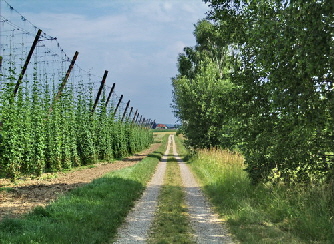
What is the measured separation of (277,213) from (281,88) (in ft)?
12.5

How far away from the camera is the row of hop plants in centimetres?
1547

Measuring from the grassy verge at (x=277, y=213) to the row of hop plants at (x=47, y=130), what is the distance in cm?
878

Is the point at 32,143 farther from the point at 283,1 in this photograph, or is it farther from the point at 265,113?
the point at 283,1

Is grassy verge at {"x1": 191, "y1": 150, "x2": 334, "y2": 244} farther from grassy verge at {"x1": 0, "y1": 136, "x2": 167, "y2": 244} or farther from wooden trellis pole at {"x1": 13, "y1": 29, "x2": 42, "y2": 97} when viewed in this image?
wooden trellis pole at {"x1": 13, "y1": 29, "x2": 42, "y2": 97}

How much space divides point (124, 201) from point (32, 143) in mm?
7461

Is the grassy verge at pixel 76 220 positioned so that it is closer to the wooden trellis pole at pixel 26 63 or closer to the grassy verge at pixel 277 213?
the grassy verge at pixel 277 213

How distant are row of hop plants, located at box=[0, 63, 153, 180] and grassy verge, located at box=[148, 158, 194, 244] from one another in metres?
6.55

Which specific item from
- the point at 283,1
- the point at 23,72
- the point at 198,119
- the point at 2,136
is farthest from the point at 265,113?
the point at 198,119

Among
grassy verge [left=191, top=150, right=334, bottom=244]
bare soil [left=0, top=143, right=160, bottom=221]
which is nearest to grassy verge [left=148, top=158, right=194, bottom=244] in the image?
grassy verge [left=191, top=150, right=334, bottom=244]

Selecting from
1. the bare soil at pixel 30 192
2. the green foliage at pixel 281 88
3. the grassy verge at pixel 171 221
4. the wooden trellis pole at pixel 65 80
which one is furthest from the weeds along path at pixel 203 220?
the wooden trellis pole at pixel 65 80

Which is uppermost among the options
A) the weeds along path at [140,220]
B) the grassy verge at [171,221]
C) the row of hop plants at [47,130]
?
the row of hop plants at [47,130]

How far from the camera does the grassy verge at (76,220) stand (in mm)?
7369

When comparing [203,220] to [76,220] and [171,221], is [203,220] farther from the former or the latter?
[76,220]

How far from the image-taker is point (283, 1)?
8398 mm
